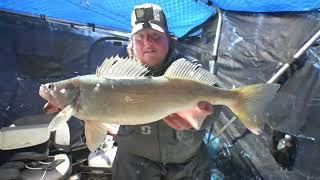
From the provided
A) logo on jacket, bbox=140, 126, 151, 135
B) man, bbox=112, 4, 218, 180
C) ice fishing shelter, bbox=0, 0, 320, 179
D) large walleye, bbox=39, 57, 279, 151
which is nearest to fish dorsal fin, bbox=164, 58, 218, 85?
large walleye, bbox=39, 57, 279, 151

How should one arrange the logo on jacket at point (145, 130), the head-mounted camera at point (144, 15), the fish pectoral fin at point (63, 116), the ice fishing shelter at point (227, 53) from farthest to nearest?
the ice fishing shelter at point (227, 53) → the logo on jacket at point (145, 130) → the head-mounted camera at point (144, 15) → the fish pectoral fin at point (63, 116)

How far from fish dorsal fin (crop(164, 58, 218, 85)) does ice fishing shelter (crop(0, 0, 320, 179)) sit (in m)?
1.71

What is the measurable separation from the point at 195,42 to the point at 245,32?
1.07 meters

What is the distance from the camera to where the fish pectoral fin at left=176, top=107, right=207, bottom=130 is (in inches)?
84.2

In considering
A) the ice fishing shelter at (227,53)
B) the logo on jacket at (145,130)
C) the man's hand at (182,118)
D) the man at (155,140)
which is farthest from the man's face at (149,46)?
the ice fishing shelter at (227,53)

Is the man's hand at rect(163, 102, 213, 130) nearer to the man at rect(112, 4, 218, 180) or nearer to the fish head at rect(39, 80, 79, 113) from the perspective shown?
the man at rect(112, 4, 218, 180)

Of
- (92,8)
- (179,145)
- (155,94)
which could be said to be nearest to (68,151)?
(92,8)

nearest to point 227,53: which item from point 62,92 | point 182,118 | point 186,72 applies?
point 182,118

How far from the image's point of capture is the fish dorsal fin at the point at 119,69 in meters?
1.89

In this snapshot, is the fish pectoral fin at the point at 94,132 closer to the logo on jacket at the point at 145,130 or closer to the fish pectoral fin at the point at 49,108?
the fish pectoral fin at the point at 49,108

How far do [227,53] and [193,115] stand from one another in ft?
8.08

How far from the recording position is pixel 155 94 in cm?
192

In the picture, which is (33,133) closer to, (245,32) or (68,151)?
(68,151)

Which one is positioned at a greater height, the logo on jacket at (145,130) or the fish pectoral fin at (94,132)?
the fish pectoral fin at (94,132)
